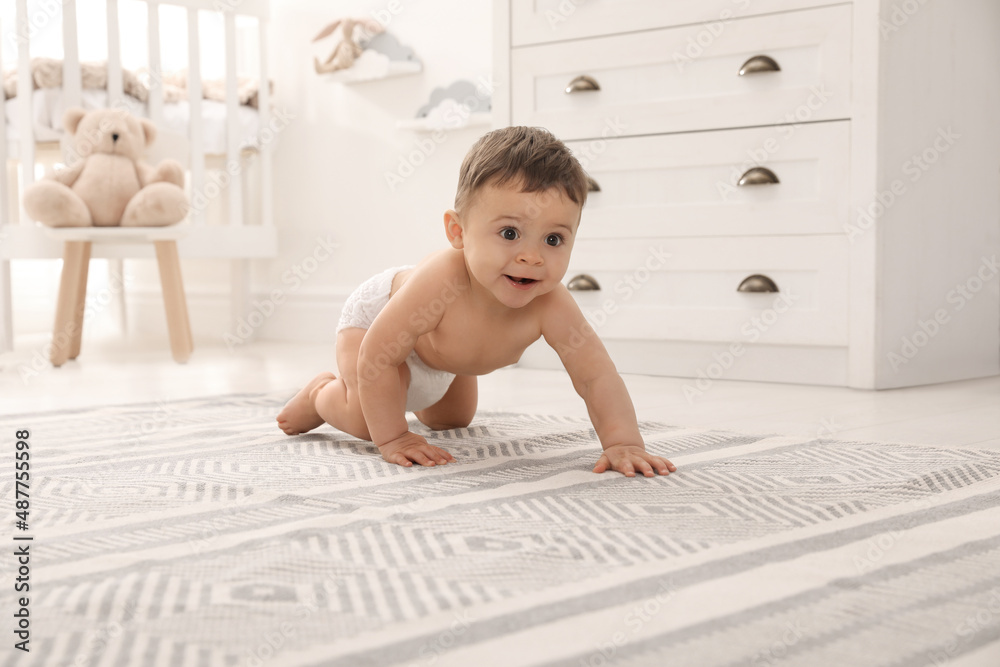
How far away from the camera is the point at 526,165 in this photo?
0.99 meters

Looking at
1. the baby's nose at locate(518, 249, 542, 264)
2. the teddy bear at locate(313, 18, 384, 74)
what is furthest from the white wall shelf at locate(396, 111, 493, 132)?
the baby's nose at locate(518, 249, 542, 264)

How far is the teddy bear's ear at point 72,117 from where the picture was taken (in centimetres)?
239

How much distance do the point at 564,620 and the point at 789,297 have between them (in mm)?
1370

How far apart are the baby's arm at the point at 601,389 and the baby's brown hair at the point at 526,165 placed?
5.7 inches

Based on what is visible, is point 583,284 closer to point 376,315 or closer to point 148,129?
point 376,315

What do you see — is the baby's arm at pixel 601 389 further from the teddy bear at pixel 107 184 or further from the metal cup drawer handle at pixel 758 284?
the teddy bear at pixel 107 184

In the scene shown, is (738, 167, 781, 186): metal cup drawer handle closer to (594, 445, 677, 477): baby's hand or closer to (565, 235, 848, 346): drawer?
(565, 235, 848, 346): drawer

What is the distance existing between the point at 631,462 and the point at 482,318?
23cm

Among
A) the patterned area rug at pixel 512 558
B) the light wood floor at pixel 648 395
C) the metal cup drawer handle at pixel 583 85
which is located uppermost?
the metal cup drawer handle at pixel 583 85

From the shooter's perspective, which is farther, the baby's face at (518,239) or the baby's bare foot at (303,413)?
the baby's bare foot at (303,413)

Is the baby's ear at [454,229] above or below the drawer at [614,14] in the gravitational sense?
below

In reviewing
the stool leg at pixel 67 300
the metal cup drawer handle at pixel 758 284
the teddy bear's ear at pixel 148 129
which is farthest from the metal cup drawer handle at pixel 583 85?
the stool leg at pixel 67 300

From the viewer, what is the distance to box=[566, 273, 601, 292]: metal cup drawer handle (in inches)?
80.6

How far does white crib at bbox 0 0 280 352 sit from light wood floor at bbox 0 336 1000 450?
313mm
